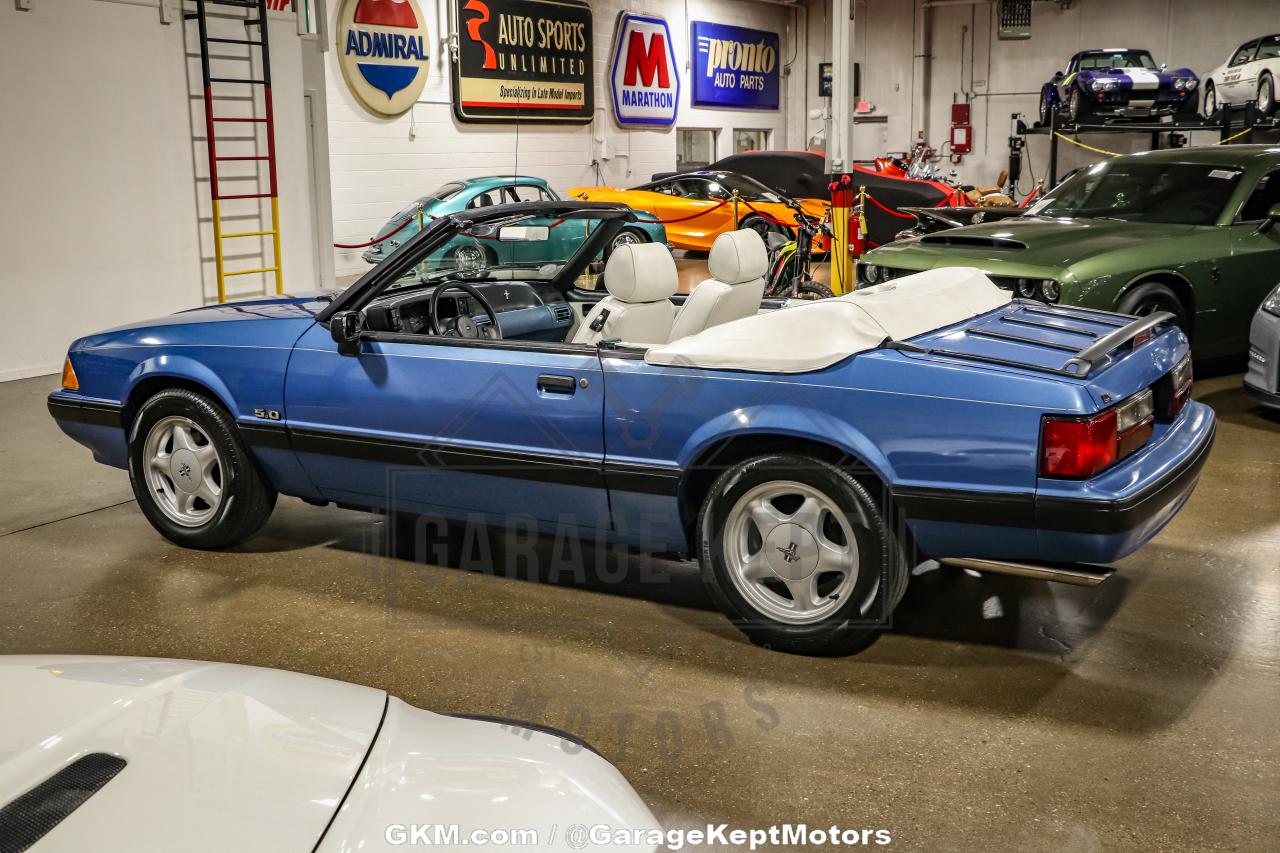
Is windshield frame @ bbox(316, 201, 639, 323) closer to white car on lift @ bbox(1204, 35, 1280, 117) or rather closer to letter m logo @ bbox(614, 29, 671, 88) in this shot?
white car on lift @ bbox(1204, 35, 1280, 117)

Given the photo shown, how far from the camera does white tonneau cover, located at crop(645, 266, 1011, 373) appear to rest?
142 inches

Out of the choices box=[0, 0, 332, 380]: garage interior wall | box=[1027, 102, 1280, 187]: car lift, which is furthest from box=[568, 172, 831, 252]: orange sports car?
box=[1027, 102, 1280, 187]: car lift

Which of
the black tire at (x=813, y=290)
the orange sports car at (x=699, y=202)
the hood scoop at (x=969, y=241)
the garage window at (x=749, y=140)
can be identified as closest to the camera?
the hood scoop at (x=969, y=241)

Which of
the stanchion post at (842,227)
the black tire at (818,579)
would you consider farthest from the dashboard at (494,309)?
the stanchion post at (842,227)

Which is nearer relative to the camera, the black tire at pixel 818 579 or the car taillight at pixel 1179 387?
the black tire at pixel 818 579

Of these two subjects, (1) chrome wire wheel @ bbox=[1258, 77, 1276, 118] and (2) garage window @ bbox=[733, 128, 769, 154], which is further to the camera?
(2) garage window @ bbox=[733, 128, 769, 154]

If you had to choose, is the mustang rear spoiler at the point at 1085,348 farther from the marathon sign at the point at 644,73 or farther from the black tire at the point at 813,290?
the marathon sign at the point at 644,73

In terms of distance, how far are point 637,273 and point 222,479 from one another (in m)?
1.86

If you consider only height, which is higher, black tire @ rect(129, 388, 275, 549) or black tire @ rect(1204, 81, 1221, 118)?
black tire @ rect(1204, 81, 1221, 118)

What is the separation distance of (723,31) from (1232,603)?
68.3ft

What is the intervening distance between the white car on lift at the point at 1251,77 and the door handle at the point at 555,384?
1657 cm

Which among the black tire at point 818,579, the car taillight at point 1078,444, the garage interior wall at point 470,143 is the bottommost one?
the black tire at point 818,579

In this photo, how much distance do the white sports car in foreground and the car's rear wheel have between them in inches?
789

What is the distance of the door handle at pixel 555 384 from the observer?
154 inches
